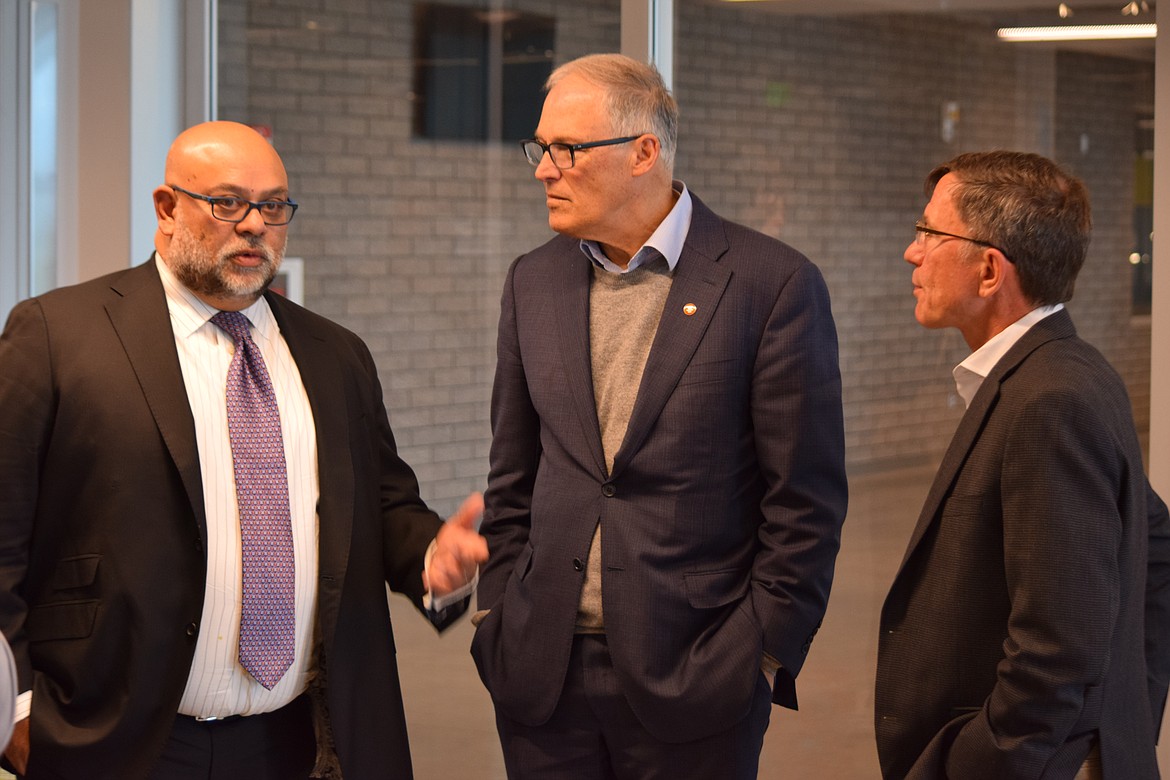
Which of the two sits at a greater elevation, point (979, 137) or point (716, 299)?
point (979, 137)

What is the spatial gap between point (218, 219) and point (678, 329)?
2.92 ft

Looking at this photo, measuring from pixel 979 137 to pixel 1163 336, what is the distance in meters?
0.75

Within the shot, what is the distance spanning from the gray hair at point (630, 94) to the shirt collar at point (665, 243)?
0.09 m

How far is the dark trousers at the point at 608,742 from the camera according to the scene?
2.41 m

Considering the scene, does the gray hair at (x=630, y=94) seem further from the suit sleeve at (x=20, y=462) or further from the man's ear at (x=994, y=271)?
the suit sleeve at (x=20, y=462)

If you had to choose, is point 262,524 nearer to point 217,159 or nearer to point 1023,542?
point 217,159

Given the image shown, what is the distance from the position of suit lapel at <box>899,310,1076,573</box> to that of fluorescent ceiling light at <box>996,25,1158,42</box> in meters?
1.57

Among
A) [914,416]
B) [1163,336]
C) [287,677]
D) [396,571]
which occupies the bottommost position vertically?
[287,677]

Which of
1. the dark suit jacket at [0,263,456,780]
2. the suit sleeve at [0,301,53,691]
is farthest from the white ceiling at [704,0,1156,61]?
the suit sleeve at [0,301,53,691]

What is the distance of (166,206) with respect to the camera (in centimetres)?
242

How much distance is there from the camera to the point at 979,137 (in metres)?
3.54

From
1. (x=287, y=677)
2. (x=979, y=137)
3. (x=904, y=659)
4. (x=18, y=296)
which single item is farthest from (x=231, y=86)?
(x=904, y=659)

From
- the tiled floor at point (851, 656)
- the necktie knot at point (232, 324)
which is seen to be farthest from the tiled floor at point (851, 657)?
the necktie knot at point (232, 324)

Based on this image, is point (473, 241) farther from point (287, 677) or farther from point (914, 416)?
point (287, 677)
